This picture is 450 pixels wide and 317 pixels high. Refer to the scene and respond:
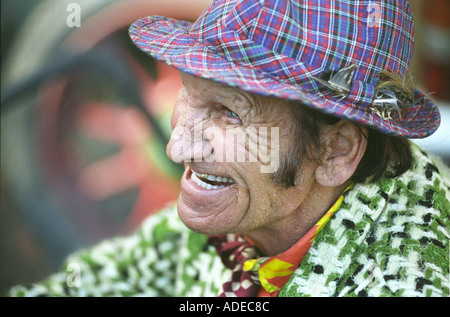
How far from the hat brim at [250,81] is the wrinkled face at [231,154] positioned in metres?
0.14

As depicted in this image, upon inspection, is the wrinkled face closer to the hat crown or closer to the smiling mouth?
the smiling mouth

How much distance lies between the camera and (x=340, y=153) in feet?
6.18

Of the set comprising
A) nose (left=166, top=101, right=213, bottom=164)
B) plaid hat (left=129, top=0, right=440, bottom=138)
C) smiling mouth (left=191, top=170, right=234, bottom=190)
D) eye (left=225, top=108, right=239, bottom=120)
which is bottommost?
smiling mouth (left=191, top=170, right=234, bottom=190)

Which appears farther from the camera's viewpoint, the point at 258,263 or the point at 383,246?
the point at 258,263

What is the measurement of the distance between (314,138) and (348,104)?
0.22m

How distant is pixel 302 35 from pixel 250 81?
24cm

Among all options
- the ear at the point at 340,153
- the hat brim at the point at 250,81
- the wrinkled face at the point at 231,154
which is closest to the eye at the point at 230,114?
the wrinkled face at the point at 231,154

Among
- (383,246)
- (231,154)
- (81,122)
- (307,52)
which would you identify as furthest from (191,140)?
(81,122)

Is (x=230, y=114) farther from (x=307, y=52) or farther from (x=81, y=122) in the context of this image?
(x=81, y=122)

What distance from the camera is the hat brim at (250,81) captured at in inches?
61.6

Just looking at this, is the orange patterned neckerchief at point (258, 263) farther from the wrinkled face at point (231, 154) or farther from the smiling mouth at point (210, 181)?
the smiling mouth at point (210, 181)

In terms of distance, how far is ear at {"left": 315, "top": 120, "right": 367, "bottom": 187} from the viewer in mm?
1843

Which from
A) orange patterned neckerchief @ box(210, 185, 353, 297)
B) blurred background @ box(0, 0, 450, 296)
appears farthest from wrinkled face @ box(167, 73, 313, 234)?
blurred background @ box(0, 0, 450, 296)
